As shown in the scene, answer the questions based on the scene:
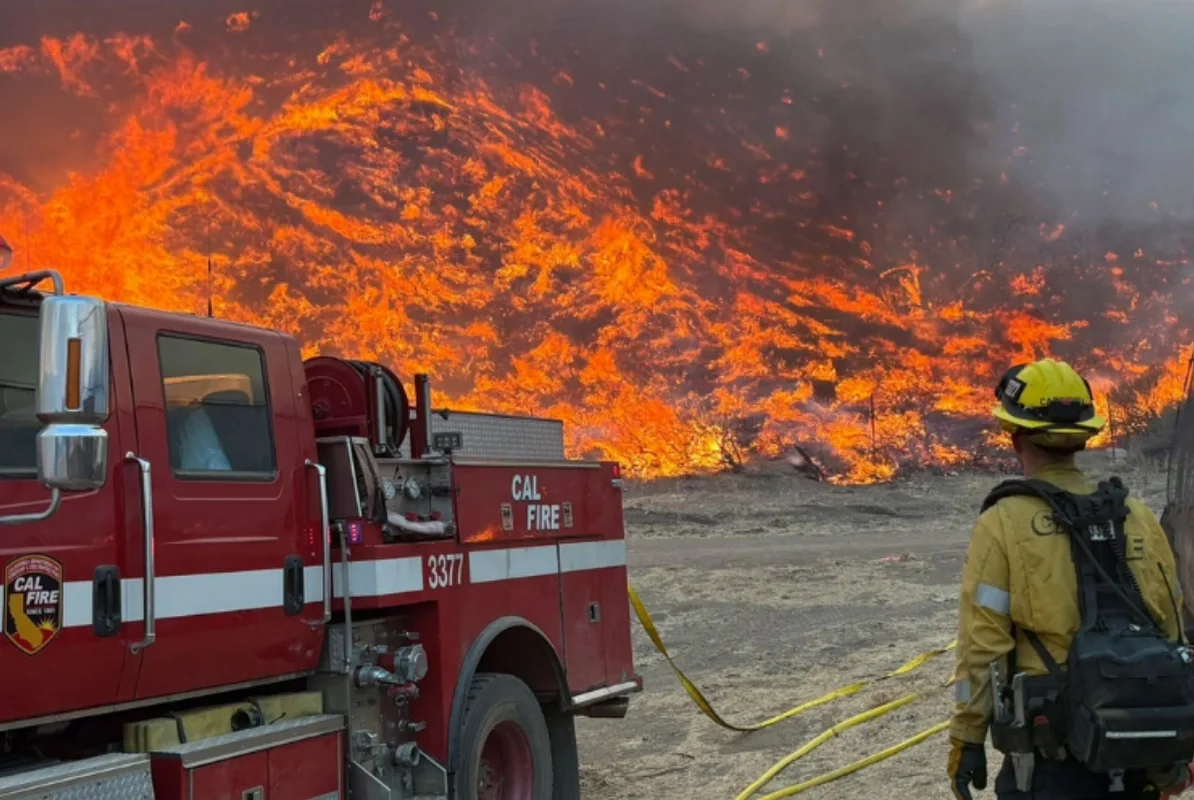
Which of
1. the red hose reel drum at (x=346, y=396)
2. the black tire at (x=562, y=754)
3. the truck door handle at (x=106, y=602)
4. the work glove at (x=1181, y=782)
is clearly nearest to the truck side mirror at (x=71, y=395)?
the truck door handle at (x=106, y=602)

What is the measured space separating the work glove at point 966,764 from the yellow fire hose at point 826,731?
353 cm

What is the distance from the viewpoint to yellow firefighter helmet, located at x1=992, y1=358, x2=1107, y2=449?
10.9ft

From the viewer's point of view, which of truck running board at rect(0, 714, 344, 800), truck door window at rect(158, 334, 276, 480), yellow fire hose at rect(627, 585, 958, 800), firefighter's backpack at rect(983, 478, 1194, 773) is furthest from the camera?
yellow fire hose at rect(627, 585, 958, 800)

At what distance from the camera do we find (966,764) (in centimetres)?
318

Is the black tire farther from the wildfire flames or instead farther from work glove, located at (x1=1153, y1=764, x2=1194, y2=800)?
the wildfire flames

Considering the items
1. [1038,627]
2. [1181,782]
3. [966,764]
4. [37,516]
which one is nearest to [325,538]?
[37,516]

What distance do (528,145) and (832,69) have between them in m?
10.8

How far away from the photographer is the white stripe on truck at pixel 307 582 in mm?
3852

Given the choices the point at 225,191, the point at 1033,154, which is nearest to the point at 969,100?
the point at 1033,154

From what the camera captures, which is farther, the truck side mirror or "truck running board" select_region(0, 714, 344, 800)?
"truck running board" select_region(0, 714, 344, 800)

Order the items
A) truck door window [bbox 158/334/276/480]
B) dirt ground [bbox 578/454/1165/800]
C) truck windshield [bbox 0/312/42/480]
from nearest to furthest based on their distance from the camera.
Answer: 1. truck windshield [bbox 0/312/42/480]
2. truck door window [bbox 158/334/276/480]
3. dirt ground [bbox 578/454/1165/800]

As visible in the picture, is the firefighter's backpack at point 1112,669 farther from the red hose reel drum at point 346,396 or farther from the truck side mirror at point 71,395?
the red hose reel drum at point 346,396

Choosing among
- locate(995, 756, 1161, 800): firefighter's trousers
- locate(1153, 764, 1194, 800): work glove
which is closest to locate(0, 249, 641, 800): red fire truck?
locate(995, 756, 1161, 800): firefighter's trousers

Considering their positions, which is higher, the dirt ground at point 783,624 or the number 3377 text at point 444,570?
the number 3377 text at point 444,570
